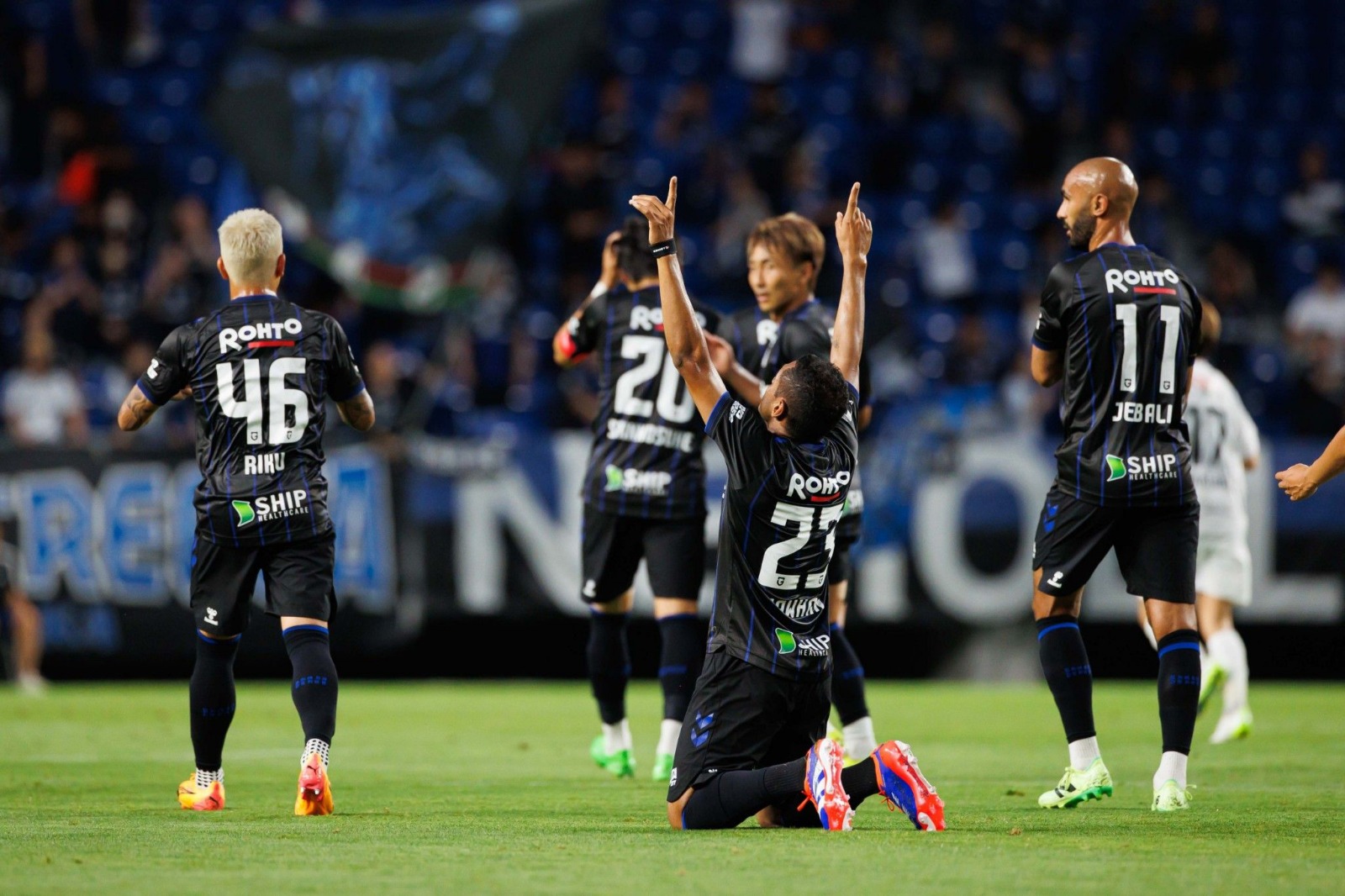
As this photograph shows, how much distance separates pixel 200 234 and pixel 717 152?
536 cm

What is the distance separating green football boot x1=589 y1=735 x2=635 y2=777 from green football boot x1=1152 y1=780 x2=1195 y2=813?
8.74ft

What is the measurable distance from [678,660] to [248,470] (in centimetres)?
242

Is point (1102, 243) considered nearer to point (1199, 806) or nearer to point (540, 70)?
point (1199, 806)

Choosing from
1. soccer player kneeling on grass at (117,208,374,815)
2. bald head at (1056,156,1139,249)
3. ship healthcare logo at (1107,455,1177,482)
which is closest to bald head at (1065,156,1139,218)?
bald head at (1056,156,1139,249)

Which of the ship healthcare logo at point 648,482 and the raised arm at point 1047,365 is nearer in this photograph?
the raised arm at point 1047,365

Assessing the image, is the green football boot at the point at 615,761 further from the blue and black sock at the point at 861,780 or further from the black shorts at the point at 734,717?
the blue and black sock at the point at 861,780

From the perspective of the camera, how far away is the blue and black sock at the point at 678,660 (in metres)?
8.17

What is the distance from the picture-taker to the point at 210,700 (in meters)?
6.68

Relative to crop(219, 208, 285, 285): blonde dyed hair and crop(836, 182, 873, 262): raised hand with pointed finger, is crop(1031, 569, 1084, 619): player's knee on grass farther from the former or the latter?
crop(219, 208, 285, 285): blonde dyed hair

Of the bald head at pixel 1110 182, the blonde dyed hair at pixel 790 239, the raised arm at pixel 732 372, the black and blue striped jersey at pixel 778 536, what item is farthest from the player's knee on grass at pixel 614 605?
the bald head at pixel 1110 182

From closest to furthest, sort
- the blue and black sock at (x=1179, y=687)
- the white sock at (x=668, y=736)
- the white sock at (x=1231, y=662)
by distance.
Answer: the blue and black sock at (x=1179, y=687) → the white sock at (x=668, y=736) → the white sock at (x=1231, y=662)

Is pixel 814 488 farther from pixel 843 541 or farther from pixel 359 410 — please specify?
pixel 843 541

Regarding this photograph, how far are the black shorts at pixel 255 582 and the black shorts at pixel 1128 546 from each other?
276 cm

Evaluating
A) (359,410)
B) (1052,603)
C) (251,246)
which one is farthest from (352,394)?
(1052,603)
